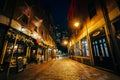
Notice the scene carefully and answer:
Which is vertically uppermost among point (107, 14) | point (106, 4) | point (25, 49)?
point (106, 4)

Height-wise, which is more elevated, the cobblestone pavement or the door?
the door

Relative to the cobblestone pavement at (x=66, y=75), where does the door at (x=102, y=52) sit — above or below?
above

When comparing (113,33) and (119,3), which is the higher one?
(119,3)

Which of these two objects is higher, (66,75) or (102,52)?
(102,52)

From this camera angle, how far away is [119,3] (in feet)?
16.1

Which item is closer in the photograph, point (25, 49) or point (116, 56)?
point (116, 56)

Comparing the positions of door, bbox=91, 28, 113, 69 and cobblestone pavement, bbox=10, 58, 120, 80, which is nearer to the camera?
cobblestone pavement, bbox=10, 58, 120, 80

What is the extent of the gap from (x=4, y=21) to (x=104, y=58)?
30.0 feet

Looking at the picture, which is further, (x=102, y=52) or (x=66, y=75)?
(x=102, y=52)

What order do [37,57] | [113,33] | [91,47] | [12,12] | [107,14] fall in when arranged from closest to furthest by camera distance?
[113,33] → [107,14] → [12,12] → [91,47] → [37,57]

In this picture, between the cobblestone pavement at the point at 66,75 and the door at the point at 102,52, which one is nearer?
the cobblestone pavement at the point at 66,75

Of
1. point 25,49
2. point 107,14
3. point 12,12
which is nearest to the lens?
point 107,14

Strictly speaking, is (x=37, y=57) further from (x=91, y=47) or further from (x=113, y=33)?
(x=113, y=33)

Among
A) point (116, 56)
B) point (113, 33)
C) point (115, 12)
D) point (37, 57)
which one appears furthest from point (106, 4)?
point (37, 57)
